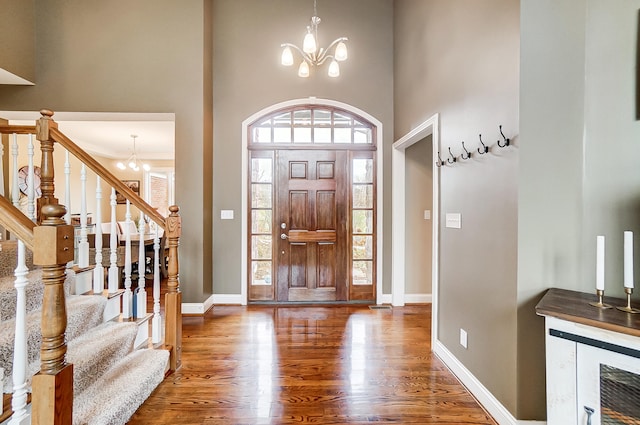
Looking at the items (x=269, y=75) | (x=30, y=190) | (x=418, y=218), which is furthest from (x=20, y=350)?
(x=418, y=218)

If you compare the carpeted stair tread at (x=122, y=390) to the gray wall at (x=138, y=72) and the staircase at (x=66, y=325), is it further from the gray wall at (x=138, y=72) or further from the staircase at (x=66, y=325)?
the gray wall at (x=138, y=72)

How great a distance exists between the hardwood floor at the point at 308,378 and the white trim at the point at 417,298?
0.63 metres

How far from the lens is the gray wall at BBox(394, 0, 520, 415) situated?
1828mm

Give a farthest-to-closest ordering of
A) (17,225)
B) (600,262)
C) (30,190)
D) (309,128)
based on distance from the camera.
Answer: (309,128) < (30,190) < (600,262) < (17,225)

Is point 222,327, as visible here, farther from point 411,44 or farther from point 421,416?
point 411,44

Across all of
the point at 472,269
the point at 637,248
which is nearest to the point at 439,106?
the point at 472,269

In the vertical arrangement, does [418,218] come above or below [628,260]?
above

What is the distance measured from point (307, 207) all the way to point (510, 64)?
2830 millimetres

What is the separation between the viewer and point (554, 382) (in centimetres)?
149

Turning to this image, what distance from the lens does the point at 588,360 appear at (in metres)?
1.41

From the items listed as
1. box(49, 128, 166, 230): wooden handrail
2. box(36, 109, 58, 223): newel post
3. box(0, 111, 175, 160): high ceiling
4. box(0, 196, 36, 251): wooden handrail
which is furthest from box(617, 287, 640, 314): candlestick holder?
box(0, 111, 175, 160): high ceiling

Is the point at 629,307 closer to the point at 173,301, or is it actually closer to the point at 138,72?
the point at 173,301

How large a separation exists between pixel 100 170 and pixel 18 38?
2.68 metres

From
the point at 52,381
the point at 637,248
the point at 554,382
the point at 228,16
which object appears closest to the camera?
the point at 52,381
